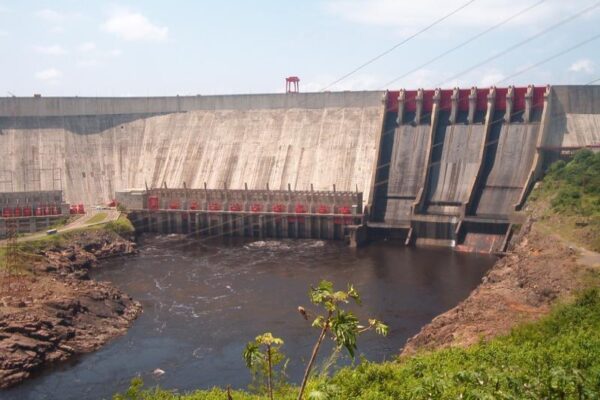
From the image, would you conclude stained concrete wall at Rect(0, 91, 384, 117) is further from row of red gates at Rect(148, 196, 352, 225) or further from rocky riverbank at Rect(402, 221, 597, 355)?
rocky riverbank at Rect(402, 221, 597, 355)

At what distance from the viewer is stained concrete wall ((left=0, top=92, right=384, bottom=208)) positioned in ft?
207

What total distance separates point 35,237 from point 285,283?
876 inches

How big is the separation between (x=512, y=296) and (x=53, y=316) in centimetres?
2312

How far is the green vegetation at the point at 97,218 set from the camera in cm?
5756

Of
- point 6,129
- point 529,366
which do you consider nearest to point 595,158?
point 529,366

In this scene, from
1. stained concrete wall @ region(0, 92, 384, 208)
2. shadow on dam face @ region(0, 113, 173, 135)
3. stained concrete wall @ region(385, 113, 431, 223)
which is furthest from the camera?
shadow on dam face @ region(0, 113, 173, 135)

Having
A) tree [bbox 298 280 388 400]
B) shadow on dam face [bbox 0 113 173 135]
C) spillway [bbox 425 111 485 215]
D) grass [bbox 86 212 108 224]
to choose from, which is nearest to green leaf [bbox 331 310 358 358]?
tree [bbox 298 280 388 400]

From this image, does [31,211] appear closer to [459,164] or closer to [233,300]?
[233,300]

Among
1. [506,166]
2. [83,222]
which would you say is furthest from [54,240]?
[506,166]

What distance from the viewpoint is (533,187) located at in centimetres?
5147

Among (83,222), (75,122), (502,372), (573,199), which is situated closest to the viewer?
(502,372)

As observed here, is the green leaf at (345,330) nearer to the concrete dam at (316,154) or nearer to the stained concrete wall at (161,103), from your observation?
the concrete dam at (316,154)

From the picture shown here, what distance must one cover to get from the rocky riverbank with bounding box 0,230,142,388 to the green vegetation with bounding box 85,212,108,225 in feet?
40.9

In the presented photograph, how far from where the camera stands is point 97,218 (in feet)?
193
